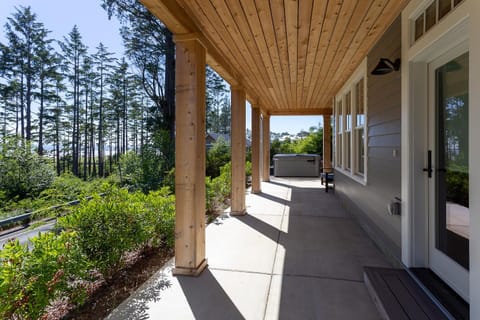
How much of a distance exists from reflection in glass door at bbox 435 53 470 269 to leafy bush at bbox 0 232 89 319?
9.41 ft

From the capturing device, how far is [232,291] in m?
2.28

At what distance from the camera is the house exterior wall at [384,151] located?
8.84 ft

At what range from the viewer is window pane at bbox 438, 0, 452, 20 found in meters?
1.80

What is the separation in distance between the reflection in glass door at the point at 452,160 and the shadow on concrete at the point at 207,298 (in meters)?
1.73

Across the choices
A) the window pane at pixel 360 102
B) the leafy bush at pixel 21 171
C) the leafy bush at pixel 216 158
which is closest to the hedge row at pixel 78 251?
the window pane at pixel 360 102

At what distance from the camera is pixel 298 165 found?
11.8 metres

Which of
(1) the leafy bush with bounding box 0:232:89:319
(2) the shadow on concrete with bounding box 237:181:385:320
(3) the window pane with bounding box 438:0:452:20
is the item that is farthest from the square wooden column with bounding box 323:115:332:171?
(1) the leafy bush with bounding box 0:232:89:319

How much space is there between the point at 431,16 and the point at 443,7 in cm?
20

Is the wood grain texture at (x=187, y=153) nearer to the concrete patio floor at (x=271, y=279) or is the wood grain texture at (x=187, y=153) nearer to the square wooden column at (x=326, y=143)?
the concrete patio floor at (x=271, y=279)

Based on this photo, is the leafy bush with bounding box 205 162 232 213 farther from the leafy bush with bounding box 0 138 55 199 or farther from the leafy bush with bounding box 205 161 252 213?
the leafy bush with bounding box 0 138 55 199

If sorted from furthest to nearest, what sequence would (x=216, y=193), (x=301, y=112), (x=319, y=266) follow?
(x=301, y=112), (x=216, y=193), (x=319, y=266)

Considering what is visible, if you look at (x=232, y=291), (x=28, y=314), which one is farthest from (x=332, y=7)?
(x=28, y=314)

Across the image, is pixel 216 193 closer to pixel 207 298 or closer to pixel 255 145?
pixel 255 145

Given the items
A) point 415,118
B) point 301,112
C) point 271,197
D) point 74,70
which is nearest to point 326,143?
point 301,112
